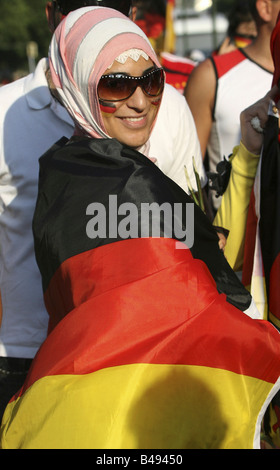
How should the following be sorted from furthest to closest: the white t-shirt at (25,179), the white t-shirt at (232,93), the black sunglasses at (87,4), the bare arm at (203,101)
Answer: the bare arm at (203,101) < the white t-shirt at (232,93) < the black sunglasses at (87,4) < the white t-shirt at (25,179)

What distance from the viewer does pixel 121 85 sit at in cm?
253

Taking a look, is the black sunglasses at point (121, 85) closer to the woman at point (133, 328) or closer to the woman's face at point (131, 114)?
the woman's face at point (131, 114)

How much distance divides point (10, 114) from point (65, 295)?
109 centimetres

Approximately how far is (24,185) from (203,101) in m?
1.55

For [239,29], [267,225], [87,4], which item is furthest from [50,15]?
[239,29]

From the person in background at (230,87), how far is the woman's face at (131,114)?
4.86ft

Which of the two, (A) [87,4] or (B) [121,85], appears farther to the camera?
(A) [87,4]

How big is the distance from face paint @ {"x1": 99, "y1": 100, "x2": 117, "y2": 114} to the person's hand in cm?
54

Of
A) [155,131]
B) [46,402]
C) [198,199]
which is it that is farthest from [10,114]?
[46,402]

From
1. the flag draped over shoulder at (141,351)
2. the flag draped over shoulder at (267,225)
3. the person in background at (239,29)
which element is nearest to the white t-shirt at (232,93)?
the flag draped over shoulder at (267,225)

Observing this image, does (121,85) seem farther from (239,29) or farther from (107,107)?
(239,29)

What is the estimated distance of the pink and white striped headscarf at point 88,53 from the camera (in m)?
2.52

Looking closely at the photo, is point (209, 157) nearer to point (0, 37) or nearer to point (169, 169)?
point (169, 169)

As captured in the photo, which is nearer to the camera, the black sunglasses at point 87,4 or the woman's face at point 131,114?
the woman's face at point 131,114
